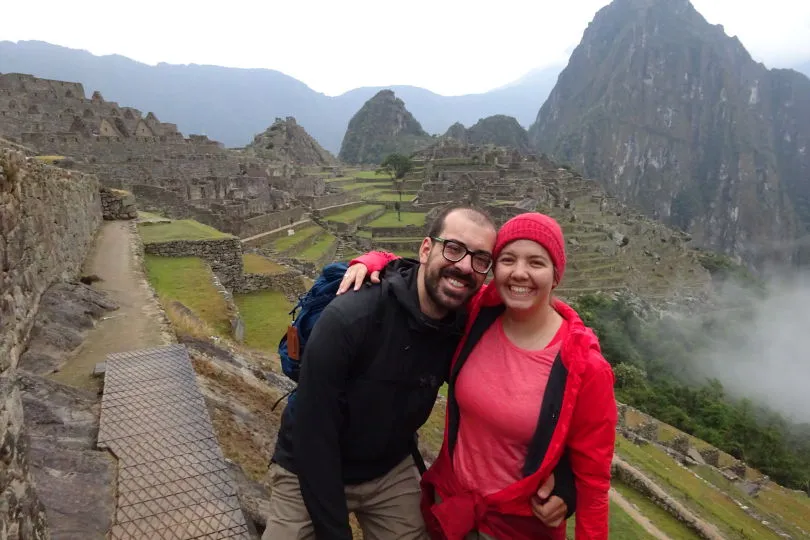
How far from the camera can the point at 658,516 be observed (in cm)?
924

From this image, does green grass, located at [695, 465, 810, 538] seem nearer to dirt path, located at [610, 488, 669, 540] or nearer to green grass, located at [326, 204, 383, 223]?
dirt path, located at [610, 488, 669, 540]

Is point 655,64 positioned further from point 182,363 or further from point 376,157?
point 182,363

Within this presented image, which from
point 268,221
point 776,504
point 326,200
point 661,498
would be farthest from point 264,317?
point 326,200

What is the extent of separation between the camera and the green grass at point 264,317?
9402 millimetres

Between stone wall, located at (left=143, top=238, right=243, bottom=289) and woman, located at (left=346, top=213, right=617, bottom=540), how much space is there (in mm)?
10327

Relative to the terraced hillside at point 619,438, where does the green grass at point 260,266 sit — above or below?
above

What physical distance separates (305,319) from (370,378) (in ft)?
1.45

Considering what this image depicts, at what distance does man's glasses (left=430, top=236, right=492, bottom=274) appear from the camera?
2289 mm

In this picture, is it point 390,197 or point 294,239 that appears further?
point 390,197

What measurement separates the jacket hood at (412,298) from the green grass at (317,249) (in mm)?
16840

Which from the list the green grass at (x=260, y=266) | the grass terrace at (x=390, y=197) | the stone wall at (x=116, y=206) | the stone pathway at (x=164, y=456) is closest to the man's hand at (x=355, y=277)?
the stone pathway at (x=164, y=456)

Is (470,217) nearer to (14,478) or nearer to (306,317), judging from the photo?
(306,317)

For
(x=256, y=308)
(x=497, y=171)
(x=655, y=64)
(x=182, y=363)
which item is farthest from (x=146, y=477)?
(x=655, y=64)

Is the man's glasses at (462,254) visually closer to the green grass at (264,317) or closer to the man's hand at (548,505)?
the man's hand at (548,505)
